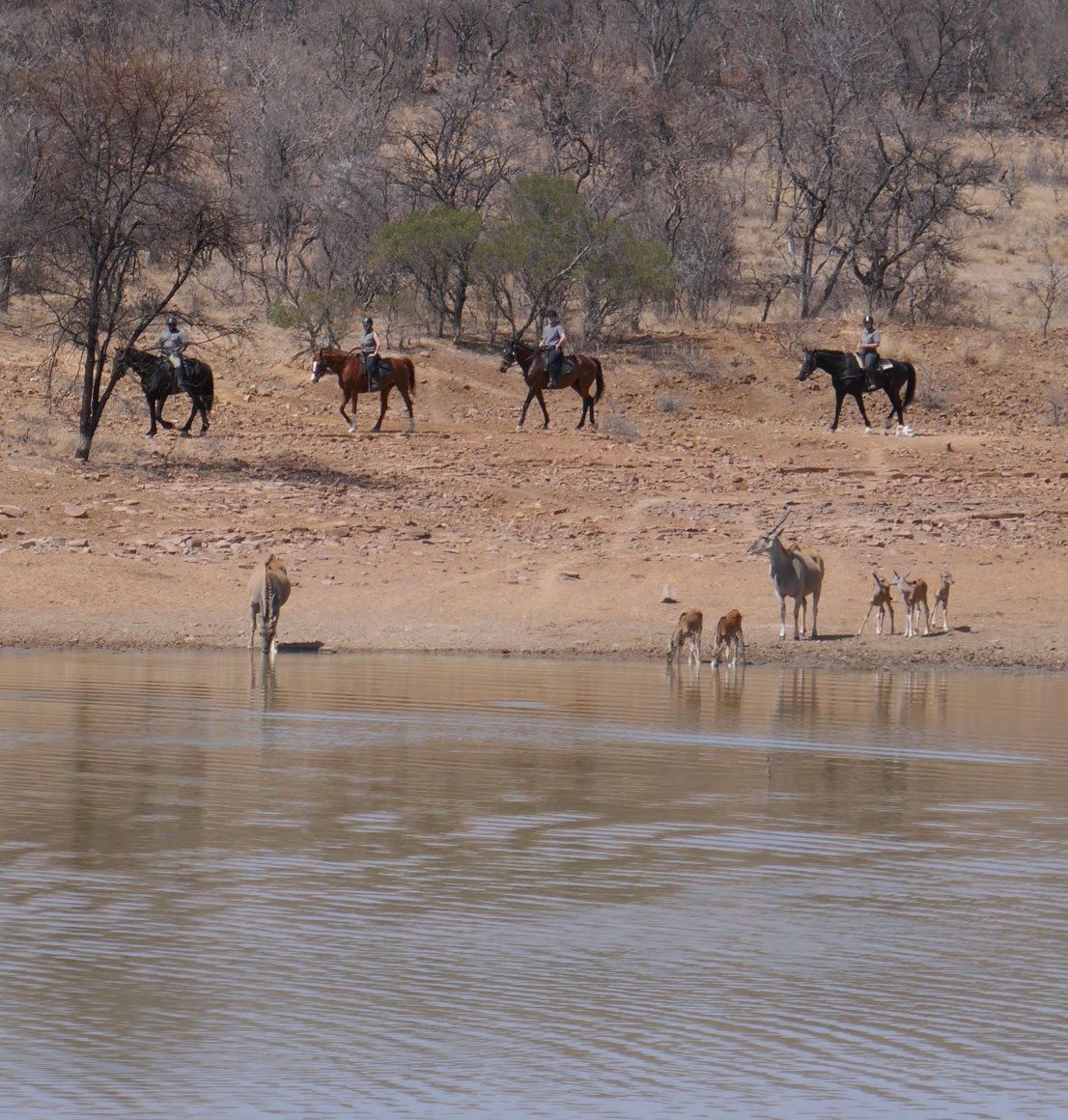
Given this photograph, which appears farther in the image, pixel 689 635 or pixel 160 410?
pixel 160 410

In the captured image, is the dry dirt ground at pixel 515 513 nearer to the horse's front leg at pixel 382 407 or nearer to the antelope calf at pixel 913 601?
the antelope calf at pixel 913 601

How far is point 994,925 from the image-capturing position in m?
7.62

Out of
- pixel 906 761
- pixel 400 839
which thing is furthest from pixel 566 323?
pixel 400 839

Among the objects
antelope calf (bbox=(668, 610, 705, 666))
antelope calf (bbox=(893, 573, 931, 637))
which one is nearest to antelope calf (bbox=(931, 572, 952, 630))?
antelope calf (bbox=(893, 573, 931, 637))

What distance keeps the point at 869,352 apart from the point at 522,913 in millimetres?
26097

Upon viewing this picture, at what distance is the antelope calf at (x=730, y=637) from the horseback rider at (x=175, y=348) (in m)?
13.0

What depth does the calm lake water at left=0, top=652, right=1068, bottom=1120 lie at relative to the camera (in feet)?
18.5

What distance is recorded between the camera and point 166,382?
1147 inches

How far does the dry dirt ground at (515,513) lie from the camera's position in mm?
19984

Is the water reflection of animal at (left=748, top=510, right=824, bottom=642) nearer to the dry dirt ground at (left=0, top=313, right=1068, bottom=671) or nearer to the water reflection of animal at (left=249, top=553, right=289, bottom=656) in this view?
the dry dirt ground at (left=0, top=313, right=1068, bottom=671)

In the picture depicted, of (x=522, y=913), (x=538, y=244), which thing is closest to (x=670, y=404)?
(x=538, y=244)

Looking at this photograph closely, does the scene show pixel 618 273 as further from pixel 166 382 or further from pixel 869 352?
pixel 166 382

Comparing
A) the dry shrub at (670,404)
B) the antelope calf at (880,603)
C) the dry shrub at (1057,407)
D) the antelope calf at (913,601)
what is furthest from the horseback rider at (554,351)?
the antelope calf at (880,603)

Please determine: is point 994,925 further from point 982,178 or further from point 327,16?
point 327,16
